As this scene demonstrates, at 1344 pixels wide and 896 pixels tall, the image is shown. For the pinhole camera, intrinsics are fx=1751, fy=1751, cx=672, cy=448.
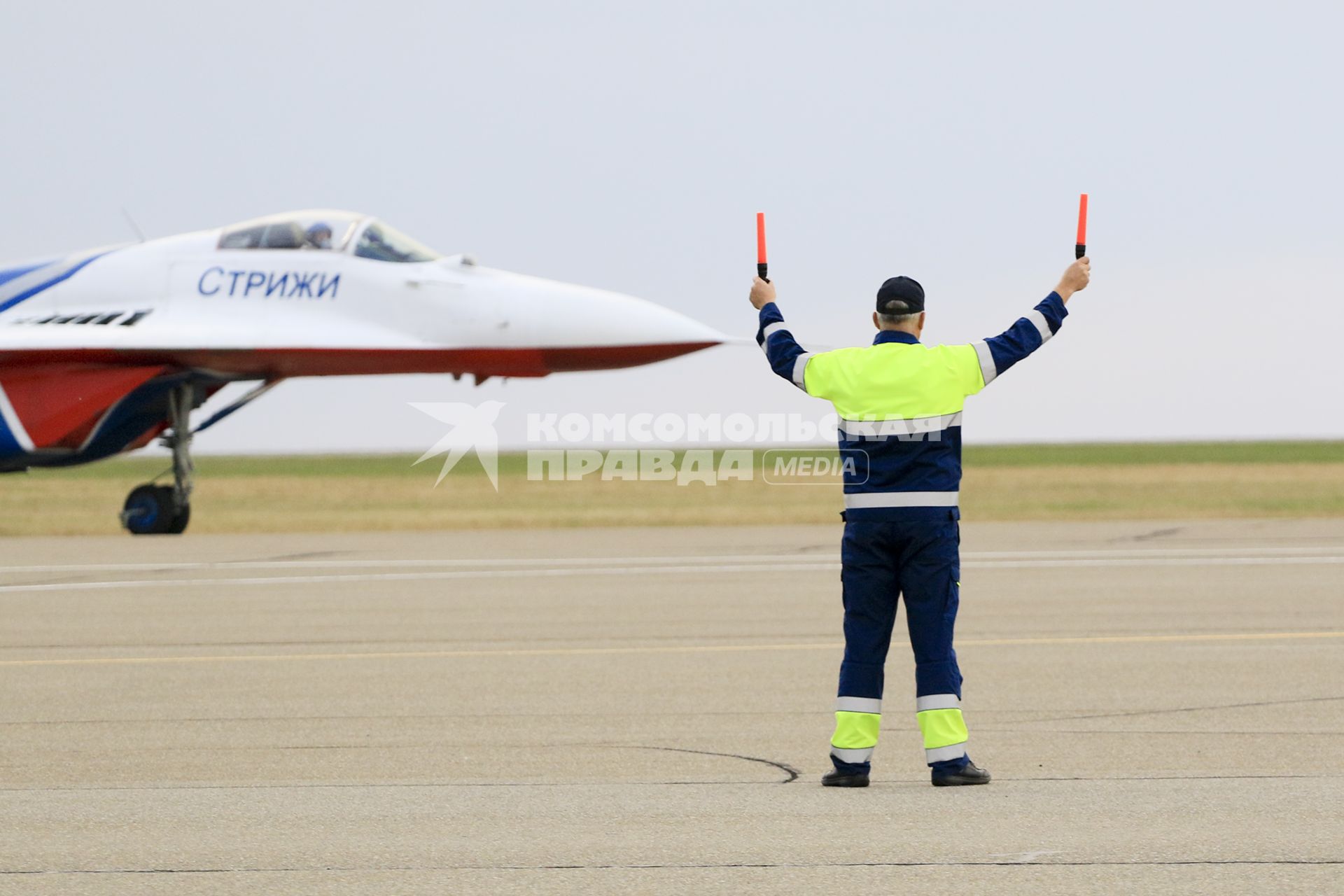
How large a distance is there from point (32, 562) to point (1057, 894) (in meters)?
17.6

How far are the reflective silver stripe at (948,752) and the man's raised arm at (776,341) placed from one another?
1.49 metres

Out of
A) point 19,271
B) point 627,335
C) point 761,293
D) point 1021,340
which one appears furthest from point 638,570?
point 19,271

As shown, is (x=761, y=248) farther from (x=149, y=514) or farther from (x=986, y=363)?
(x=149, y=514)

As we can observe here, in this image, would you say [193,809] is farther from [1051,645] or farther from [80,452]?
[80,452]

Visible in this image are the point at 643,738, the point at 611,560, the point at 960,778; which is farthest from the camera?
the point at 611,560

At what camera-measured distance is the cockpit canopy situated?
2372 cm

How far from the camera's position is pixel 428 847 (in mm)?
5434

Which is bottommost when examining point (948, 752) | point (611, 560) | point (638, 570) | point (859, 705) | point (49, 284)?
point (611, 560)

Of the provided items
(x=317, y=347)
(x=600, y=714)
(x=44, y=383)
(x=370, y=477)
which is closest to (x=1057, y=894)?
(x=600, y=714)

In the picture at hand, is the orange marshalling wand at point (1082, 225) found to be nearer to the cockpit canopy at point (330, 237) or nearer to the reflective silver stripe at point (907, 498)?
the reflective silver stripe at point (907, 498)

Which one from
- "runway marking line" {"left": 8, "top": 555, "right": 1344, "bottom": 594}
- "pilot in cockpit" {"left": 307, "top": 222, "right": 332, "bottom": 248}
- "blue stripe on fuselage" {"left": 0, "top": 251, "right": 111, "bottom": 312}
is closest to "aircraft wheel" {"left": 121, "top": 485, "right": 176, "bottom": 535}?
"blue stripe on fuselage" {"left": 0, "top": 251, "right": 111, "bottom": 312}

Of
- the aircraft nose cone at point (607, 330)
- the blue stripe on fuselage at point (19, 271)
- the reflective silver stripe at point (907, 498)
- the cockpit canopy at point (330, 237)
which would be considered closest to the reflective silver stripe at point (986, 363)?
the reflective silver stripe at point (907, 498)

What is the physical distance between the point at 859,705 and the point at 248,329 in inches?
724

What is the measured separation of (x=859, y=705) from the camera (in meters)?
6.73
